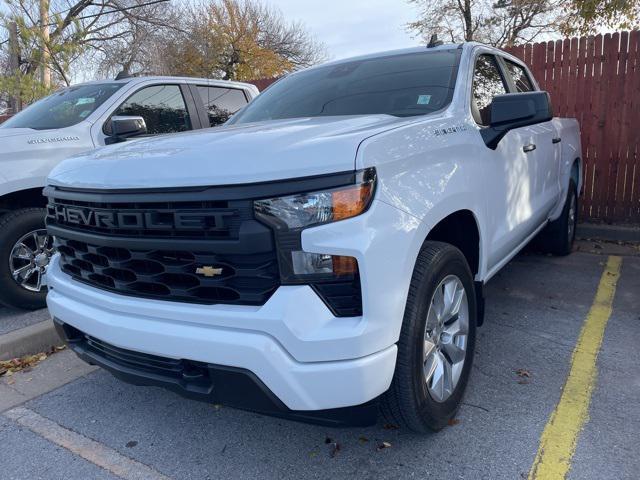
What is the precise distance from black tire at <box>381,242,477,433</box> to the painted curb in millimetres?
2570

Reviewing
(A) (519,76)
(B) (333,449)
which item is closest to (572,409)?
(B) (333,449)

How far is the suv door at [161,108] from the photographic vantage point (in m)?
5.00

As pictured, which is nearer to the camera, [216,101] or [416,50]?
[416,50]

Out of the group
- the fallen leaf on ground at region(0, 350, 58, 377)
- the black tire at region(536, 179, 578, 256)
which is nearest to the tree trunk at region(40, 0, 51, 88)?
the fallen leaf on ground at region(0, 350, 58, 377)

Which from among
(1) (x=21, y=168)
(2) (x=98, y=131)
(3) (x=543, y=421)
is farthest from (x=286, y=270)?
(2) (x=98, y=131)

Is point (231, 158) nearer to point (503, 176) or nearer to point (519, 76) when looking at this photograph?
point (503, 176)

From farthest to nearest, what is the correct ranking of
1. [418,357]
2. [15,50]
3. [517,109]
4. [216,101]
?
1. [15,50]
2. [216,101]
3. [517,109]
4. [418,357]

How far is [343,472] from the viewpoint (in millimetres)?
2346

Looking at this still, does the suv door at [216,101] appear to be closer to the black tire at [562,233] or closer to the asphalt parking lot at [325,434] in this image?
the asphalt parking lot at [325,434]

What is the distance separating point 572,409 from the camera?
8.95ft

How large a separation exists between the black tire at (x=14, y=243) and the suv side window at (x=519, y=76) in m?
3.88

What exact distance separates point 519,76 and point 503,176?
1.80 meters

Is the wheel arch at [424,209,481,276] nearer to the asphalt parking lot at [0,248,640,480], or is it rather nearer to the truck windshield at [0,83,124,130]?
the asphalt parking lot at [0,248,640,480]

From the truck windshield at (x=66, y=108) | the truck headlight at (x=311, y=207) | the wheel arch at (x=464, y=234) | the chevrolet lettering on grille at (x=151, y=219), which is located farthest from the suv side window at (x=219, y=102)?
the truck headlight at (x=311, y=207)
